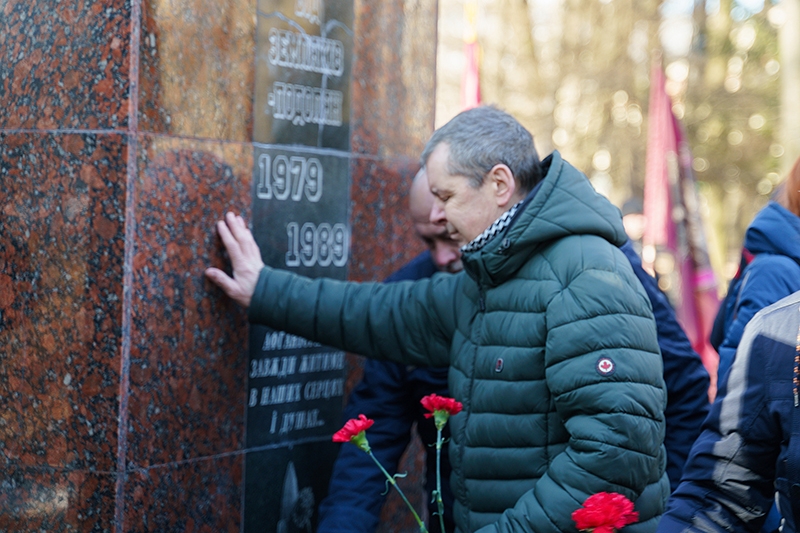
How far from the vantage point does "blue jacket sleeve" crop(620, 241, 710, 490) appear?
3117 mm

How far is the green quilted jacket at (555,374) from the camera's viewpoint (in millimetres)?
2299

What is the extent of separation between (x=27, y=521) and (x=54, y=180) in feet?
3.17

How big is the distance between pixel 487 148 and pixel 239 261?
91 cm

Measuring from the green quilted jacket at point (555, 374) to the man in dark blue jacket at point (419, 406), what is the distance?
1.57ft

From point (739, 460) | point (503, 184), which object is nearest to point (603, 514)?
point (739, 460)

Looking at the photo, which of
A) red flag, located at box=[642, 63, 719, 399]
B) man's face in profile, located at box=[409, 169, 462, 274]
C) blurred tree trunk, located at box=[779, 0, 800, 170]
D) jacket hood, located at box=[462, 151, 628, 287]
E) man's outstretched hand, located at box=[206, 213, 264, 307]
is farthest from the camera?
blurred tree trunk, located at box=[779, 0, 800, 170]

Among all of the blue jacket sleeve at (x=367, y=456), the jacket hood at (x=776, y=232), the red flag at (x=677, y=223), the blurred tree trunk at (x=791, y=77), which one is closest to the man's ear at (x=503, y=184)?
the blue jacket sleeve at (x=367, y=456)

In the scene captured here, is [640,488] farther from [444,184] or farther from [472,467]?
[444,184]

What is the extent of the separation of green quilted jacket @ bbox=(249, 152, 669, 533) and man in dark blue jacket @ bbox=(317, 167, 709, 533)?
1.57 ft

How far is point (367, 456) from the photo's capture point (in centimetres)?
324

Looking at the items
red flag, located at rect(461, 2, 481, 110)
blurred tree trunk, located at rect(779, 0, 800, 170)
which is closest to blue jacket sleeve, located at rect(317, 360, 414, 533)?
red flag, located at rect(461, 2, 481, 110)

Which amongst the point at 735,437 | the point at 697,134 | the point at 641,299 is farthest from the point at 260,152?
the point at 697,134

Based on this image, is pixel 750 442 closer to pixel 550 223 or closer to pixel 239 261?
pixel 550 223

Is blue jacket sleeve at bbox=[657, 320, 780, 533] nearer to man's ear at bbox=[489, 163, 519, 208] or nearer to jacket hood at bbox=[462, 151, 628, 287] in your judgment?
jacket hood at bbox=[462, 151, 628, 287]
